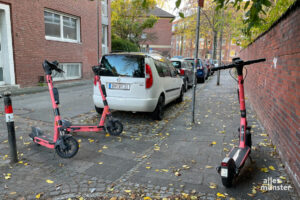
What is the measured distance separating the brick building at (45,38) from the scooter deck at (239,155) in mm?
10656

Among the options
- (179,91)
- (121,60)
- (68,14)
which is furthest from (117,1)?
(121,60)

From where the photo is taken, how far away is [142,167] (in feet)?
12.8

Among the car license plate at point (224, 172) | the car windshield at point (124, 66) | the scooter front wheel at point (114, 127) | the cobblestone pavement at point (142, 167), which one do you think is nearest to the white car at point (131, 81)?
the car windshield at point (124, 66)

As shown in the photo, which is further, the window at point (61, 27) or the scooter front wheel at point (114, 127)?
the window at point (61, 27)

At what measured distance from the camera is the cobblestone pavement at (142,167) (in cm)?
316

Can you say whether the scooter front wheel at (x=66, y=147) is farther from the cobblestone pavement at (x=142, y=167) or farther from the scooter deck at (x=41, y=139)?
the scooter deck at (x=41, y=139)

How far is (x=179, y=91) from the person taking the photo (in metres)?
9.13

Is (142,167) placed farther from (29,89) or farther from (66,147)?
(29,89)

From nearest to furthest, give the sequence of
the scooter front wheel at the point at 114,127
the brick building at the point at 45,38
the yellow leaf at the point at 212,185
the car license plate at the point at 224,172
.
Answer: the car license plate at the point at 224,172, the yellow leaf at the point at 212,185, the scooter front wheel at the point at 114,127, the brick building at the point at 45,38

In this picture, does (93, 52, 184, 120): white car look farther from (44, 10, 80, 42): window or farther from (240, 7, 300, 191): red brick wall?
(44, 10, 80, 42): window

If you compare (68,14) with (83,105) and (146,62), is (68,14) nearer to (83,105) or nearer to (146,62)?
(83,105)

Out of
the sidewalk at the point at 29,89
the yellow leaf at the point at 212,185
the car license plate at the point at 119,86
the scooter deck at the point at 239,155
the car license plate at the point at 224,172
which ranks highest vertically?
the car license plate at the point at 119,86

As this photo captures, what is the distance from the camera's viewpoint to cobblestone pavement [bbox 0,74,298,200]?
316cm

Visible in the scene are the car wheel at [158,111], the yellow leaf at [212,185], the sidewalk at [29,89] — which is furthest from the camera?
the sidewalk at [29,89]
